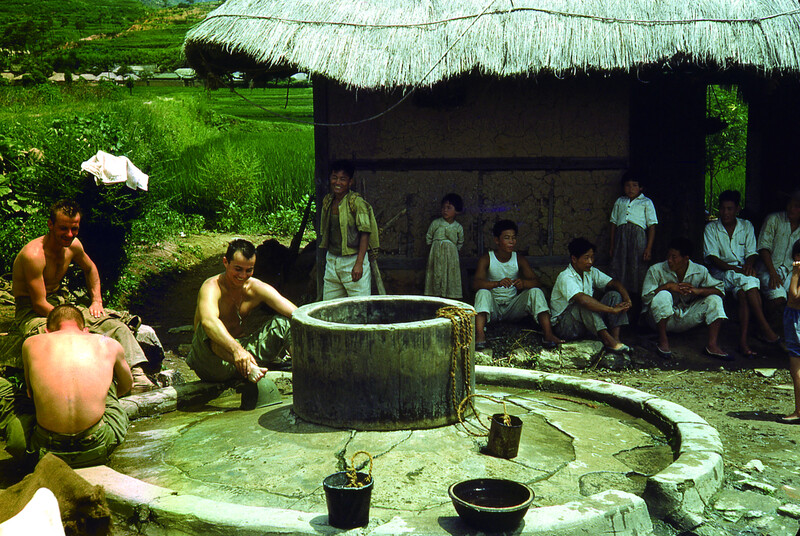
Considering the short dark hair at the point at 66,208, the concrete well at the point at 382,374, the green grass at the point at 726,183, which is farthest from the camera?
the green grass at the point at 726,183

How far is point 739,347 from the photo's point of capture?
27.1 ft

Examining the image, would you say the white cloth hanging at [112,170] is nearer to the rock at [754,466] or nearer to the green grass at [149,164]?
the green grass at [149,164]

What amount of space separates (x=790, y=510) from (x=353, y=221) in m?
4.97

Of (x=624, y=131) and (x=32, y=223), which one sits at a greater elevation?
(x=624, y=131)

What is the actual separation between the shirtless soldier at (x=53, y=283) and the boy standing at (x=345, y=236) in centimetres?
227

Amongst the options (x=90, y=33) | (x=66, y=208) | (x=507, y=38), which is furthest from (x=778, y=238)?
(x=90, y=33)

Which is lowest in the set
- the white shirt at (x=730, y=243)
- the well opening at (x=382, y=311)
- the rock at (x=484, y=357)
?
the rock at (x=484, y=357)

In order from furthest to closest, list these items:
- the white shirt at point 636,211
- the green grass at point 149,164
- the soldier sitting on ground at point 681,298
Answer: the green grass at point 149,164
the white shirt at point 636,211
the soldier sitting on ground at point 681,298

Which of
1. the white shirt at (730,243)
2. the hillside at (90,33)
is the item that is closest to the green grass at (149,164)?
the hillside at (90,33)

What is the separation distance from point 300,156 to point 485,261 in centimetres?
1098

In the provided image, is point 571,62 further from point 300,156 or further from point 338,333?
point 300,156

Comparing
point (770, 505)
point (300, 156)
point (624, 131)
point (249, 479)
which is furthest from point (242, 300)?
point (300, 156)

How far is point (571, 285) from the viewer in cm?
800

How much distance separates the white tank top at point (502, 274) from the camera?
8273 mm
